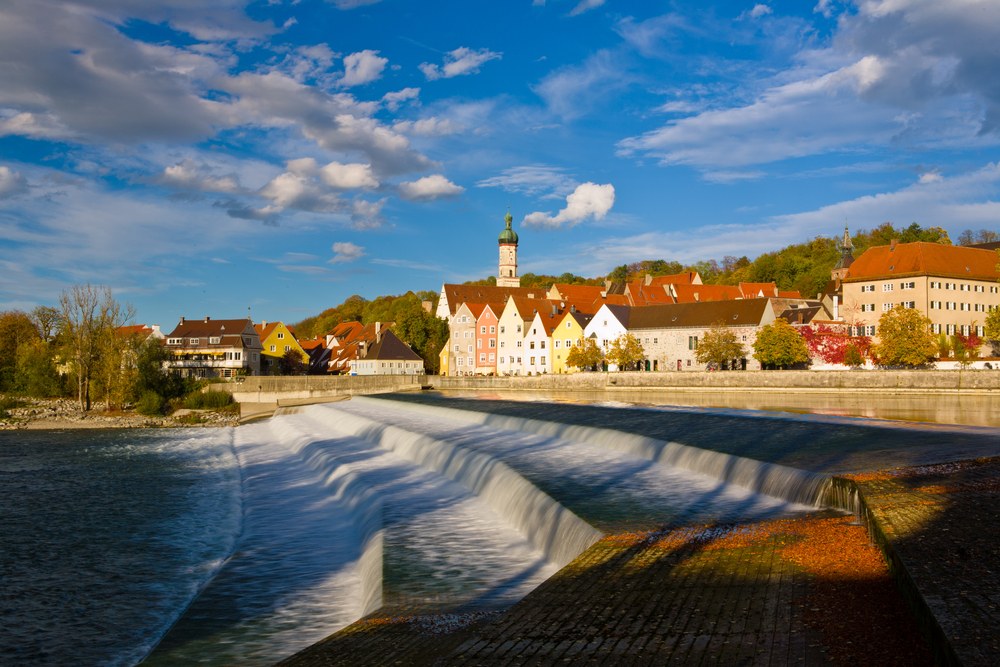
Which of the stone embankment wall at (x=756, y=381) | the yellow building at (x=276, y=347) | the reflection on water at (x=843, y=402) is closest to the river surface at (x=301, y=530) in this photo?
the reflection on water at (x=843, y=402)

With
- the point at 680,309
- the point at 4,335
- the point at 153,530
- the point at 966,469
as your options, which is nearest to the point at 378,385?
the point at 680,309

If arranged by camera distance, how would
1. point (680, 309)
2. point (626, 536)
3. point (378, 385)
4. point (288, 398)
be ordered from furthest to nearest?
point (680, 309) < point (378, 385) < point (288, 398) < point (626, 536)

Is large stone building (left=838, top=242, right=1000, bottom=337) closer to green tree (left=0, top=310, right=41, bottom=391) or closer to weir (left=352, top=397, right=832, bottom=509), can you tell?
weir (left=352, top=397, right=832, bottom=509)

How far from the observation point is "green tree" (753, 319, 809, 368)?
6881 centimetres

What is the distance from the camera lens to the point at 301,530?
669 inches

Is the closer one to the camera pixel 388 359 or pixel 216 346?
pixel 216 346

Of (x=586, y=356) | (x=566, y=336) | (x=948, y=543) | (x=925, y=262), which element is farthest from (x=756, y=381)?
(x=948, y=543)

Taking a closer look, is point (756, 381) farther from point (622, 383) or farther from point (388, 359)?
point (388, 359)

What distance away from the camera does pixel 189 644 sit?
33.2ft

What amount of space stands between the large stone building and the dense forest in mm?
21253

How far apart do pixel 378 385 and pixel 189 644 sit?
64187 mm

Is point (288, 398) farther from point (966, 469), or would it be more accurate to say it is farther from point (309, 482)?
point (966, 469)

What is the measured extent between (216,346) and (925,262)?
7315 cm

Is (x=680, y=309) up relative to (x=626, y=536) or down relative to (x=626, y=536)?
up
